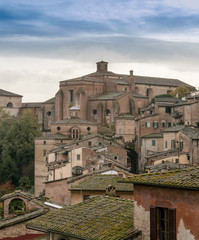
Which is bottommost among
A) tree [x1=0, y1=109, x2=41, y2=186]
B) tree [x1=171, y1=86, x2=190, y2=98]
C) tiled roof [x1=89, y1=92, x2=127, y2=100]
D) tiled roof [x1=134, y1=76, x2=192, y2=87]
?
tree [x1=0, y1=109, x2=41, y2=186]

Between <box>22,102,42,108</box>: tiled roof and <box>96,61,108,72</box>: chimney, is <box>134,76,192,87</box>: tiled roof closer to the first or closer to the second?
<box>96,61,108,72</box>: chimney

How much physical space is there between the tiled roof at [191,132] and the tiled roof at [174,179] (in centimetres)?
4189

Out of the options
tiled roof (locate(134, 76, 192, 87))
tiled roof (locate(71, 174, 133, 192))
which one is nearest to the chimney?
tiled roof (locate(134, 76, 192, 87))

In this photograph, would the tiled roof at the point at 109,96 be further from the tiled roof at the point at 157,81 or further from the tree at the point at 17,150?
the tree at the point at 17,150

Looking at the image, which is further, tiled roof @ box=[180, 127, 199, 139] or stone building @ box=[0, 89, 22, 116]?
stone building @ box=[0, 89, 22, 116]

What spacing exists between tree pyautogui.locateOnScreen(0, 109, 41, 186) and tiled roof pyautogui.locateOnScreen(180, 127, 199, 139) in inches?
1043

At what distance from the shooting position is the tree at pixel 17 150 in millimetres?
73537

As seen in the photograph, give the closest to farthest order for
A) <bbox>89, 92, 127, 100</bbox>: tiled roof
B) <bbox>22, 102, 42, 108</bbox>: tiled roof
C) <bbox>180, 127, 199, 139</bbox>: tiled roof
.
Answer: <bbox>180, 127, 199, 139</bbox>: tiled roof → <bbox>89, 92, 127, 100</bbox>: tiled roof → <bbox>22, 102, 42, 108</bbox>: tiled roof

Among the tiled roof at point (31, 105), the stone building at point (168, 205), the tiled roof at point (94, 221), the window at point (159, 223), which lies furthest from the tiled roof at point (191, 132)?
the tiled roof at point (31, 105)

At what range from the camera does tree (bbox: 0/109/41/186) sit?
73.5 meters

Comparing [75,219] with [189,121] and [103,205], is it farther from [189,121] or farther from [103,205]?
[189,121]

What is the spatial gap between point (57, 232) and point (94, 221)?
3.47 ft

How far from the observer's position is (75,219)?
14594mm

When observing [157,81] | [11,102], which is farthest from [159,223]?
[11,102]
